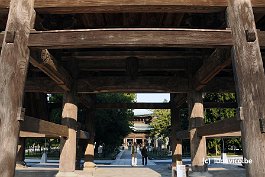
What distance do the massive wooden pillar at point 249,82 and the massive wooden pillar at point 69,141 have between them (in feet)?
15.7

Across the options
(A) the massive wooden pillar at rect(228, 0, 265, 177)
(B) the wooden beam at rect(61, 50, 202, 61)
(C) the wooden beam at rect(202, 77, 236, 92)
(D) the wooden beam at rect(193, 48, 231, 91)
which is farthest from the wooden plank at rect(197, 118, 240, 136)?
(B) the wooden beam at rect(61, 50, 202, 61)

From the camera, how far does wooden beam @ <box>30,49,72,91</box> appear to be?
4883 mm

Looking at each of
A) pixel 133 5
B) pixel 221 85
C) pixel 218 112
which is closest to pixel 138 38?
pixel 133 5

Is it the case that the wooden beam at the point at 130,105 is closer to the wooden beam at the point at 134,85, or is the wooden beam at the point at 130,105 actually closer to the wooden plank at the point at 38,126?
the wooden beam at the point at 134,85

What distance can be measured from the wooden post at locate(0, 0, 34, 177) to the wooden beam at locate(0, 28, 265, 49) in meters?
0.24

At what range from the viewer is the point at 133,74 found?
7.70 metres

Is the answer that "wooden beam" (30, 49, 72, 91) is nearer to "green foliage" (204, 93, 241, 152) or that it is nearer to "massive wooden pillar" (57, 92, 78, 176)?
"massive wooden pillar" (57, 92, 78, 176)

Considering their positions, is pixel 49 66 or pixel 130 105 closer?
pixel 49 66

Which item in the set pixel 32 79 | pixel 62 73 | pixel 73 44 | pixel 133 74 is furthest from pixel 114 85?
pixel 73 44

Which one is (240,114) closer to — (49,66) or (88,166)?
(49,66)

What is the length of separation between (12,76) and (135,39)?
202 cm

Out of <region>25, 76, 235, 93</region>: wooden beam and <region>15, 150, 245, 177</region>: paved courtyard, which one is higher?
<region>25, 76, 235, 93</region>: wooden beam

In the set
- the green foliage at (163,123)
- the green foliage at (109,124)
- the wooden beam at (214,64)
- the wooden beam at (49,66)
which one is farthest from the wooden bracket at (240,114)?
the green foliage at (163,123)

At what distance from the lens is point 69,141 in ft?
23.8
